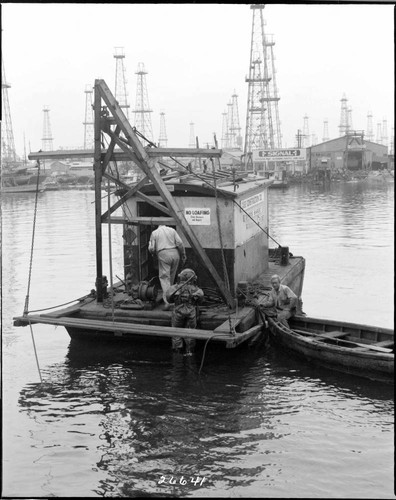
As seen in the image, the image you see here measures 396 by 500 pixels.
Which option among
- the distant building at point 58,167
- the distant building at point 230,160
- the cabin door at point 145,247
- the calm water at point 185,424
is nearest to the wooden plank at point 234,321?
the calm water at point 185,424

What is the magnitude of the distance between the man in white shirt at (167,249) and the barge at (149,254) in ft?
0.97

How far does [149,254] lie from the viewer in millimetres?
12688

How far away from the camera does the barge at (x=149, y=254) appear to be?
35.4 feet

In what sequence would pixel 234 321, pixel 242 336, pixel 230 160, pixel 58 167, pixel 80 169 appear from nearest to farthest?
pixel 242 336
pixel 234 321
pixel 230 160
pixel 80 169
pixel 58 167

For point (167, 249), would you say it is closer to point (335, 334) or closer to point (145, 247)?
point (145, 247)

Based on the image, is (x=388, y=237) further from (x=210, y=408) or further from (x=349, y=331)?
(x=210, y=408)

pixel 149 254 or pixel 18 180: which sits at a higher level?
pixel 18 180

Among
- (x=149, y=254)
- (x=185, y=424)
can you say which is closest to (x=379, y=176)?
(x=149, y=254)

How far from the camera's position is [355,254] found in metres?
23.8

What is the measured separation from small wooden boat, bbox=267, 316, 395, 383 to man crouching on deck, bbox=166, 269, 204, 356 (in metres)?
1.50

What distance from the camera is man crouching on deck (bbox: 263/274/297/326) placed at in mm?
11633

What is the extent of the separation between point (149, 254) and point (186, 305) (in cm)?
215

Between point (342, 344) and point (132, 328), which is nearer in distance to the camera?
point (132, 328)

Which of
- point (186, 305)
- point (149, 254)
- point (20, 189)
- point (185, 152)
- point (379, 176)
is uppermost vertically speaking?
point (379, 176)
